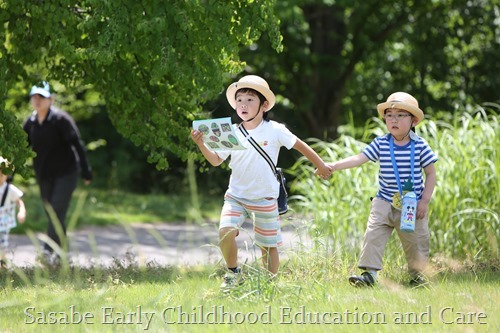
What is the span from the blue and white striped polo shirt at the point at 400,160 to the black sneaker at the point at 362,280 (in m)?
0.61

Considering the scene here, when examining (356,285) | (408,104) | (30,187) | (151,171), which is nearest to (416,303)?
(356,285)

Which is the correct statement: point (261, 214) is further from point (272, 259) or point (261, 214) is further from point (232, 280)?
point (232, 280)

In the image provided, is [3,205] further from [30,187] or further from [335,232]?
[30,187]

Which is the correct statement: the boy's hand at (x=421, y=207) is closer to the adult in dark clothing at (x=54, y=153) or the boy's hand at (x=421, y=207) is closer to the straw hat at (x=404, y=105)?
the straw hat at (x=404, y=105)

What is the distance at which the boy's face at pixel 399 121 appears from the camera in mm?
6664

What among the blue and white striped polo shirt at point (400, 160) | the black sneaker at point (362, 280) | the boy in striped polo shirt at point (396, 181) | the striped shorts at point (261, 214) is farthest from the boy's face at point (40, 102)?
the black sneaker at point (362, 280)

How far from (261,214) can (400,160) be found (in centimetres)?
112

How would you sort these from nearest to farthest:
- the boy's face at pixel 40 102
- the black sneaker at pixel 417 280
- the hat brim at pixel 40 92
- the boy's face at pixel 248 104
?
the boy's face at pixel 248 104, the black sneaker at pixel 417 280, the hat brim at pixel 40 92, the boy's face at pixel 40 102

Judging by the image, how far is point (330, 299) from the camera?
5.48 m

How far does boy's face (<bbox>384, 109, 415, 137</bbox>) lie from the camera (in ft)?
21.9

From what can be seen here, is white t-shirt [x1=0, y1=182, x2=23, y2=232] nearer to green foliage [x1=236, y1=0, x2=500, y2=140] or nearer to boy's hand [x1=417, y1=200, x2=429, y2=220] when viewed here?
boy's hand [x1=417, y1=200, x2=429, y2=220]

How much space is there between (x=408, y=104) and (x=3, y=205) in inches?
165

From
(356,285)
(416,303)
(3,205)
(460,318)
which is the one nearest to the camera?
(460,318)

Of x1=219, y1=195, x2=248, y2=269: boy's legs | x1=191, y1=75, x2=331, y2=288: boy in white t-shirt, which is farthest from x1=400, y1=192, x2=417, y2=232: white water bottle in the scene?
x1=219, y1=195, x2=248, y2=269: boy's legs
